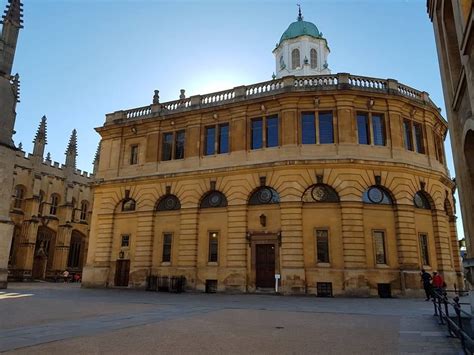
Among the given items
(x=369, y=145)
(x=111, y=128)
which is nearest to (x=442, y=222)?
(x=369, y=145)

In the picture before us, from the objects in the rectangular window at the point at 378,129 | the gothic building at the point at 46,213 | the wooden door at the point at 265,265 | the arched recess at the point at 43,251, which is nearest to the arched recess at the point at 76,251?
the gothic building at the point at 46,213

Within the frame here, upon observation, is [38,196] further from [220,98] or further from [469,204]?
[469,204]

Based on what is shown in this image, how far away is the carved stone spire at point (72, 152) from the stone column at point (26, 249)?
38.0 ft

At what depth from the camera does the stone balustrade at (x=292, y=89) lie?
24.6 metres

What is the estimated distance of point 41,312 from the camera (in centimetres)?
1227

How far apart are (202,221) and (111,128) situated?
12.5 m

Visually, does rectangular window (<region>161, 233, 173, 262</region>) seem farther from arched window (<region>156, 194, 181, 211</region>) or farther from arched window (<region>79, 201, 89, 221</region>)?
arched window (<region>79, 201, 89, 221</region>)

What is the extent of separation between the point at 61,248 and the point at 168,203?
27.7 meters

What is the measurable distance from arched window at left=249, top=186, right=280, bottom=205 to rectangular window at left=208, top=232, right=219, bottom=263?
3.41 m

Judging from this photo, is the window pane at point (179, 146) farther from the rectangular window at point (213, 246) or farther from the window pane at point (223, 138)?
the rectangular window at point (213, 246)

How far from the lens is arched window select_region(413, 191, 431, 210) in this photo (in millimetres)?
24125

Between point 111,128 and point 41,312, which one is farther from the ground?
point 111,128

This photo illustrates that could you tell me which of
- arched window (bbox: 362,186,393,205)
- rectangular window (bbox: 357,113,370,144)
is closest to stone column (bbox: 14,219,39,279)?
arched window (bbox: 362,186,393,205)

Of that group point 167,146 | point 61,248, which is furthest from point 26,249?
point 167,146
